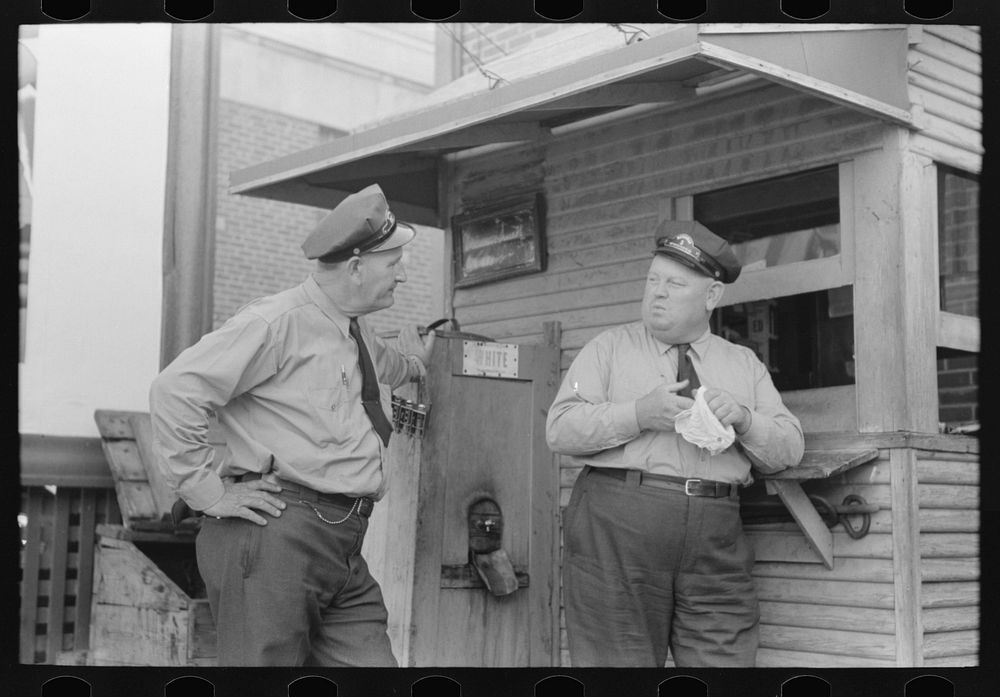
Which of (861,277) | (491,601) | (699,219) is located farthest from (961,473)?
(491,601)

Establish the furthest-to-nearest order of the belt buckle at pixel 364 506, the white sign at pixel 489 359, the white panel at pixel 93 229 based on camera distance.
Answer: the white panel at pixel 93 229 → the white sign at pixel 489 359 → the belt buckle at pixel 364 506

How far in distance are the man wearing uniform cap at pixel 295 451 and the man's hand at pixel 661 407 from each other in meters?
0.92

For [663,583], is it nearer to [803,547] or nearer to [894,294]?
[803,547]

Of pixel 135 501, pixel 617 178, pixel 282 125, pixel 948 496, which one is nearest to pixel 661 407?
pixel 948 496

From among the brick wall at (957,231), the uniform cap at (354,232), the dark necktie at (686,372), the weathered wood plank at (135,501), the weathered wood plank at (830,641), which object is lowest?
the weathered wood plank at (830,641)

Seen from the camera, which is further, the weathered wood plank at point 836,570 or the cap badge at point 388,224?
the weathered wood plank at point 836,570

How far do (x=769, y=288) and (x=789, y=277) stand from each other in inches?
4.0

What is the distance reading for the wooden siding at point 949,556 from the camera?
464 cm

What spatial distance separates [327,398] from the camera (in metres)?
3.98

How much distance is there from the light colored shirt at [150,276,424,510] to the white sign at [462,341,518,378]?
50.5 inches

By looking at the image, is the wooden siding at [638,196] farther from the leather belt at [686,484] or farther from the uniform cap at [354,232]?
the uniform cap at [354,232]

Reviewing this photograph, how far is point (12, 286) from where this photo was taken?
19.1 ft

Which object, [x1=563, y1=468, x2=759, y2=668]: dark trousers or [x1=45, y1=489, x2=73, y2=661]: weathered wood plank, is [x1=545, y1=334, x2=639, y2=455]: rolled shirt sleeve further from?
[x1=45, y1=489, x2=73, y2=661]: weathered wood plank

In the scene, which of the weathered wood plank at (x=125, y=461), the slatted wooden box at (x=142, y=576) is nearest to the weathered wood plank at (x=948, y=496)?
the slatted wooden box at (x=142, y=576)
